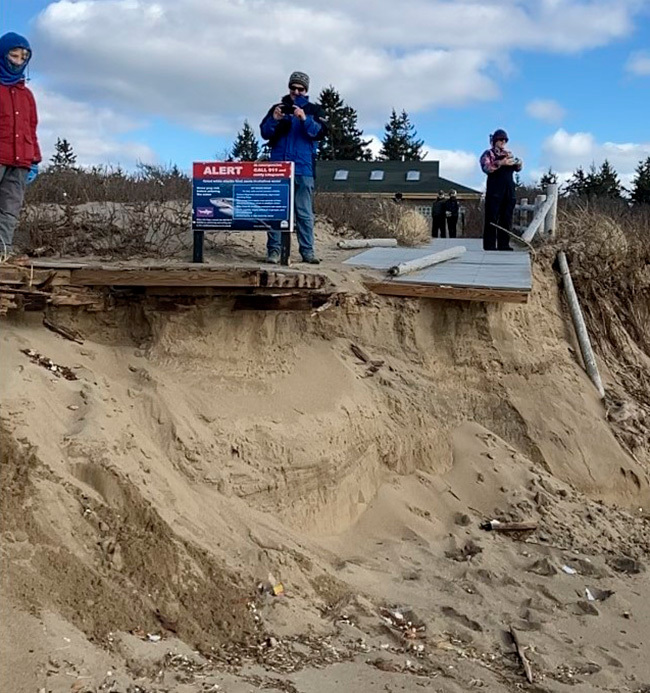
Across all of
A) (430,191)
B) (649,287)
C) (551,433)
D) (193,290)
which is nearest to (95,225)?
(193,290)

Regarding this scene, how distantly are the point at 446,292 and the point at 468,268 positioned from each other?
4.20ft

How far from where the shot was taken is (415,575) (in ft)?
20.4

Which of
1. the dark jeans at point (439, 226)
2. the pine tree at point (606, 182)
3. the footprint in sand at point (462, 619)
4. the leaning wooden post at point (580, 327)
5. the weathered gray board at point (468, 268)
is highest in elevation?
the pine tree at point (606, 182)

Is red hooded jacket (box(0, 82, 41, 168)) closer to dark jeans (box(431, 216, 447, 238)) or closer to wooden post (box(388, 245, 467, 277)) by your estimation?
wooden post (box(388, 245, 467, 277))

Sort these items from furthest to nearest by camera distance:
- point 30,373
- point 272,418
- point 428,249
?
point 428,249, point 272,418, point 30,373

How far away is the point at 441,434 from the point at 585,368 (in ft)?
9.12

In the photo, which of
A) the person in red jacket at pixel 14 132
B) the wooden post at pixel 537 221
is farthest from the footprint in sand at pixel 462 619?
the wooden post at pixel 537 221

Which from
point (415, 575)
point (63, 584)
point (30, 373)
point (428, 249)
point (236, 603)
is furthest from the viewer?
point (428, 249)

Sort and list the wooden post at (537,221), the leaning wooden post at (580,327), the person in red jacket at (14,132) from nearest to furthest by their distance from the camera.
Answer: the person in red jacket at (14,132) < the leaning wooden post at (580,327) < the wooden post at (537,221)

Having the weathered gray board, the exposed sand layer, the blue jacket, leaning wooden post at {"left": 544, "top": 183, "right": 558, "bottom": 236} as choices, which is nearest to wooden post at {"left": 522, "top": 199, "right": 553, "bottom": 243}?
leaning wooden post at {"left": 544, "top": 183, "right": 558, "bottom": 236}

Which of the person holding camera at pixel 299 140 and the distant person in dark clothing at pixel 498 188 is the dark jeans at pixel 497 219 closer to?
the distant person in dark clothing at pixel 498 188

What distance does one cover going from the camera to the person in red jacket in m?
6.38

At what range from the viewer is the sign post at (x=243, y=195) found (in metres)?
8.43

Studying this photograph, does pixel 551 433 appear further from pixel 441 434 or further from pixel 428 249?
pixel 428 249
